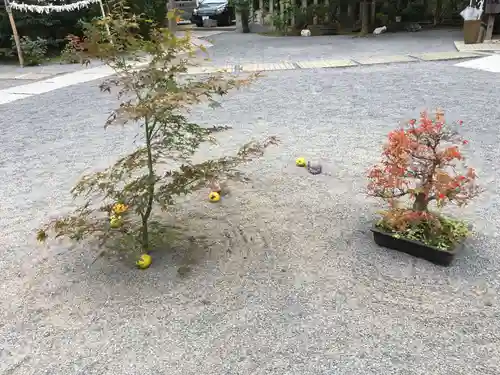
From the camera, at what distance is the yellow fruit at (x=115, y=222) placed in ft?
8.09

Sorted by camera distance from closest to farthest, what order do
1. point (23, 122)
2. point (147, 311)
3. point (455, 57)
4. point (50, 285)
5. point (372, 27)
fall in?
point (147, 311) → point (50, 285) → point (23, 122) → point (455, 57) → point (372, 27)

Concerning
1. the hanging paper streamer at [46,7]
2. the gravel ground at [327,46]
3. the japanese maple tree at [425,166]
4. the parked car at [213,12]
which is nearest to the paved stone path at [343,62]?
the gravel ground at [327,46]

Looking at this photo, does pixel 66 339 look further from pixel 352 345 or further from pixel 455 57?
pixel 455 57

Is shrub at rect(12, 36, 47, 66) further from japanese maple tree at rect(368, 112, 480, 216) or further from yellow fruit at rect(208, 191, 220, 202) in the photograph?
japanese maple tree at rect(368, 112, 480, 216)

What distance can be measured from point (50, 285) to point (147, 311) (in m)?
0.61

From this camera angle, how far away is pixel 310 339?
6.32 feet

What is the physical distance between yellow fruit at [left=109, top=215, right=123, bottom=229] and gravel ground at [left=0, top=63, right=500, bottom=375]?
0.23 meters

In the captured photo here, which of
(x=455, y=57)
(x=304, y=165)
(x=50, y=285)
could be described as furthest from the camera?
(x=455, y=57)

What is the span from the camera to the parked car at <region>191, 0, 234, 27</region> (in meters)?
19.5

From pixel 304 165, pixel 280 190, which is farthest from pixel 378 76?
pixel 280 190

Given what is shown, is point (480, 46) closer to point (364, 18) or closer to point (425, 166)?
point (364, 18)

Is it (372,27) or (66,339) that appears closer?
(66,339)

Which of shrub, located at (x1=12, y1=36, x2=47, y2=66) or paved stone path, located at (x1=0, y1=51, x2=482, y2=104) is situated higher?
shrub, located at (x1=12, y1=36, x2=47, y2=66)

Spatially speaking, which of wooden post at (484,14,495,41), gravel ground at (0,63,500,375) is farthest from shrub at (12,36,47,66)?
wooden post at (484,14,495,41)
